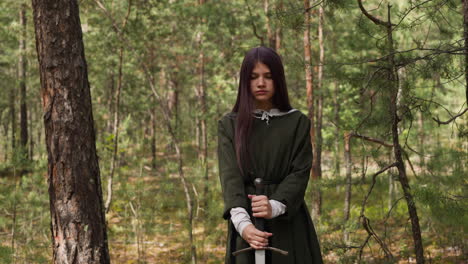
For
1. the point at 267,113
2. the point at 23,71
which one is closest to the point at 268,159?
the point at 267,113

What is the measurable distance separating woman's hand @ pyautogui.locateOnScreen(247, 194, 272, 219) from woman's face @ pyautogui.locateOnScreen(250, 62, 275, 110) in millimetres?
520

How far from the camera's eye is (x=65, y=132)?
312 centimetres

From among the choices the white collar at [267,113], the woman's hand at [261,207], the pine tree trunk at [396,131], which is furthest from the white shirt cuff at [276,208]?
the pine tree trunk at [396,131]

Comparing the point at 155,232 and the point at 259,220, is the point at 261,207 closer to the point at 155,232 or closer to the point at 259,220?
the point at 259,220

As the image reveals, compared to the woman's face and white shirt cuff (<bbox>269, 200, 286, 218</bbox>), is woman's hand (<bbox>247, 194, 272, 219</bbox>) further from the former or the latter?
the woman's face

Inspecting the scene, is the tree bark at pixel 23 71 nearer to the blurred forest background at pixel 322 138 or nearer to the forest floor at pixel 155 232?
the blurred forest background at pixel 322 138

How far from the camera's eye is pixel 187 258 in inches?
305

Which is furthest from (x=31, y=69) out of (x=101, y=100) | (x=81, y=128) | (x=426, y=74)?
(x=426, y=74)

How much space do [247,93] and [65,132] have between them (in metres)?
1.70

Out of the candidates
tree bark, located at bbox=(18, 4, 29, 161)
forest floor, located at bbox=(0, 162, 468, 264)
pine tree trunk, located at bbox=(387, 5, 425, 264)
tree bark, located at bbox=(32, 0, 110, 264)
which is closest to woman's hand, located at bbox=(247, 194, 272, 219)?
pine tree trunk, located at bbox=(387, 5, 425, 264)

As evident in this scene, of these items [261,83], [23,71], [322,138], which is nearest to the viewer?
[261,83]

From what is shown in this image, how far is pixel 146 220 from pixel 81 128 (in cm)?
452

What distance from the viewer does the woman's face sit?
2.03 m

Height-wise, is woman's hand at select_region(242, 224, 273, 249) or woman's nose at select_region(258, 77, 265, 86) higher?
woman's nose at select_region(258, 77, 265, 86)
